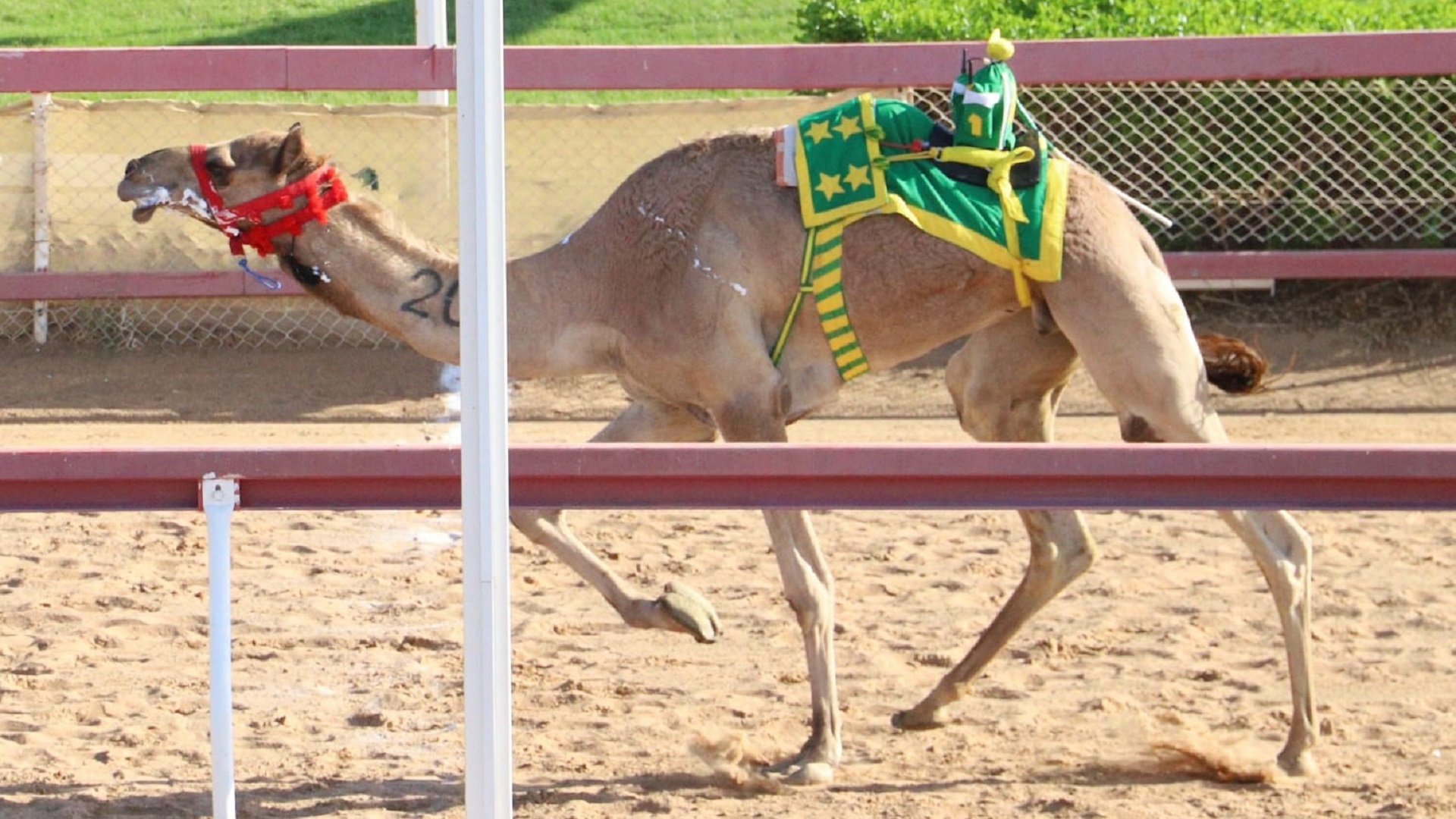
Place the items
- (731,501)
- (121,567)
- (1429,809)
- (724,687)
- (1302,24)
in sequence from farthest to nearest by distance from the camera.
A: (1302,24), (121,567), (724,687), (1429,809), (731,501)

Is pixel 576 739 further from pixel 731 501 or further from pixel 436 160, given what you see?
pixel 436 160

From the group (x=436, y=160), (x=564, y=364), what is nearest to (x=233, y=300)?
(x=436, y=160)

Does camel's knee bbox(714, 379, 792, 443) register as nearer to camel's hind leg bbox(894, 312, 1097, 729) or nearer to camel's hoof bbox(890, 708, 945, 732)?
camel's hind leg bbox(894, 312, 1097, 729)

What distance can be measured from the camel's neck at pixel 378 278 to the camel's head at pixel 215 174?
0.20 meters

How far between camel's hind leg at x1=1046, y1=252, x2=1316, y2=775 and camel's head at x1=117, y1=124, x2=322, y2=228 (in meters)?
2.25

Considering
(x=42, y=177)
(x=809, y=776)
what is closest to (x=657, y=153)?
(x=42, y=177)

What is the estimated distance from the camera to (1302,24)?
1144cm

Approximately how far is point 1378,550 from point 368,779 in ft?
13.6

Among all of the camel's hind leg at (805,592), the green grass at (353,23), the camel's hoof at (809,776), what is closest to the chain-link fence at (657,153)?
the green grass at (353,23)

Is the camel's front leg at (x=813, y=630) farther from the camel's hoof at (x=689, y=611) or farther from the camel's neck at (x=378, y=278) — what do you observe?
the camel's neck at (x=378, y=278)

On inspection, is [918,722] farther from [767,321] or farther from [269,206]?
[269,206]

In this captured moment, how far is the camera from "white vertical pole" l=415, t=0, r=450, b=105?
10.5m

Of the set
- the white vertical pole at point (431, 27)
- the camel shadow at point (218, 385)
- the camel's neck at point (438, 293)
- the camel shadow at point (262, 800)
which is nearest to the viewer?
the camel shadow at point (262, 800)

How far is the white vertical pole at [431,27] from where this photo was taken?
10539 mm
